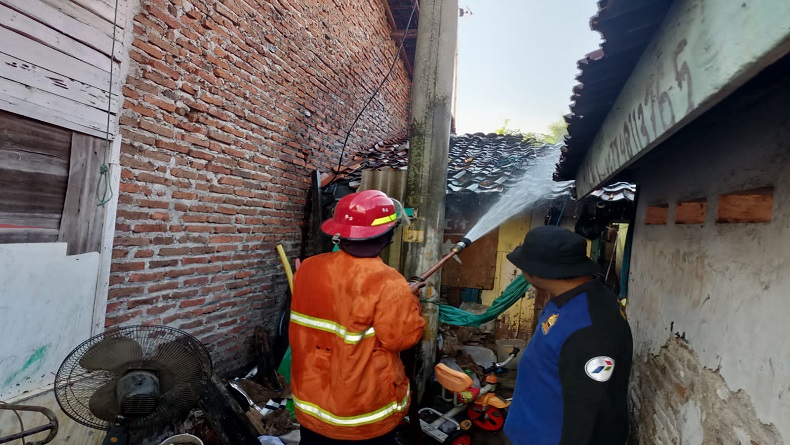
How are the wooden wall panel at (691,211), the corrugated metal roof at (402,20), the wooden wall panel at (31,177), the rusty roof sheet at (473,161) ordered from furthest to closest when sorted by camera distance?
the corrugated metal roof at (402,20) < the rusty roof sheet at (473,161) < the wooden wall panel at (31,177) < the wooden wall panel at (691,211)

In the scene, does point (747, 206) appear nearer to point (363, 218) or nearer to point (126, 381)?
point (363, 218)

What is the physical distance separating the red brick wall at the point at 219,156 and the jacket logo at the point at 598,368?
3.61 metres

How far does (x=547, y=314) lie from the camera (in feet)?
7.09

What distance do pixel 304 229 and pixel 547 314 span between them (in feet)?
15.5

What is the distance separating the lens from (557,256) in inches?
81.2

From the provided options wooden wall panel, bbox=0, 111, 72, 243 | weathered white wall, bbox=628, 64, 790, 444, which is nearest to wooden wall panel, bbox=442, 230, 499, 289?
weathered white wall, bbox=628, 64, 790, 444

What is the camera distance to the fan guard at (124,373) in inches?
83.9

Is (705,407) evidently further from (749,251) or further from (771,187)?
(771,187)

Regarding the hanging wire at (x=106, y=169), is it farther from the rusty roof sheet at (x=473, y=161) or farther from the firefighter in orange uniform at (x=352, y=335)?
the rusty roof sheet at (x=473, y=161)

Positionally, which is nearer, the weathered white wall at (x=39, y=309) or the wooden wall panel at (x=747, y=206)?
the wooden wall panel at (x=747, y=206)

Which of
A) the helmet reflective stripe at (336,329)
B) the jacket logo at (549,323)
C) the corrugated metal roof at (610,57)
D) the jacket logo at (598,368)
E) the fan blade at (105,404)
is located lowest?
the fan blade at (105,404)

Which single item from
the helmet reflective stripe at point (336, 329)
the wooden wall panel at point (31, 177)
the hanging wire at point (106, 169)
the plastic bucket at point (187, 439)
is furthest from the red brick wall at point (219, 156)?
the helmet reflective stripe at point (336, 329)

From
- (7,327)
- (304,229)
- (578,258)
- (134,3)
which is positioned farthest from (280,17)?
(578,258)

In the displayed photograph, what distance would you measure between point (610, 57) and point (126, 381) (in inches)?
120
